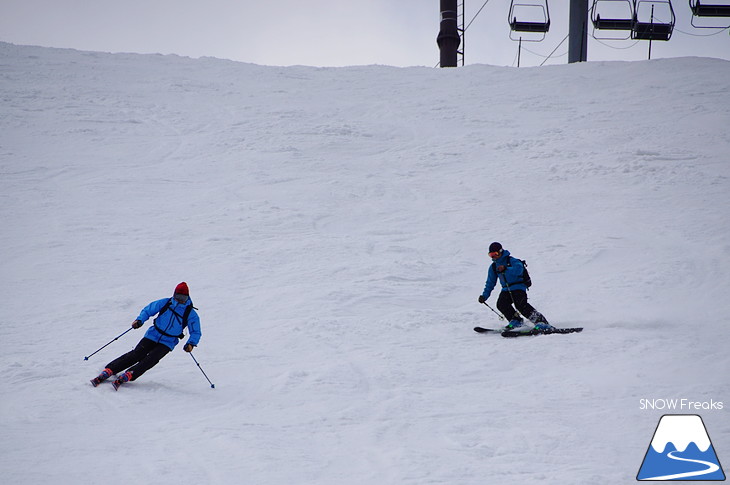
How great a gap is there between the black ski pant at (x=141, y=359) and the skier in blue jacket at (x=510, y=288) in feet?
14.2

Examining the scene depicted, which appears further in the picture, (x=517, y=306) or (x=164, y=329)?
(x=517, y=306)

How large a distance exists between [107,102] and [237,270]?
12.2 m

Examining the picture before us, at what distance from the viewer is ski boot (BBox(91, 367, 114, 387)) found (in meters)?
6.45

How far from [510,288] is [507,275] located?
7.6 inches

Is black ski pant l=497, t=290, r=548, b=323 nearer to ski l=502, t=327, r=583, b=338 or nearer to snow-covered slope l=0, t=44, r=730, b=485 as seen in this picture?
ski l=502, t=327, r=583, b=338

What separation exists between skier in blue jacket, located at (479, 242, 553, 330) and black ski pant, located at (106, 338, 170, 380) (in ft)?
14.2

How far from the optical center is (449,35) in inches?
1293

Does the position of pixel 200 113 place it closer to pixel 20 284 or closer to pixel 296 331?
pixel 20 284

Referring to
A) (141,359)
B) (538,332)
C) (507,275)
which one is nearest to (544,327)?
(538,332)

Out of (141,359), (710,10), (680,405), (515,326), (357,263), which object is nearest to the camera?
(680,405)

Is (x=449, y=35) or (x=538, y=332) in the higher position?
(x=449, y=35)

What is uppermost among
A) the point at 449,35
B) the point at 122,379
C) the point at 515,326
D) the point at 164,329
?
the point at 449,35

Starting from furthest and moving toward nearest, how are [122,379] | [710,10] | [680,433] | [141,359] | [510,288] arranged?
[710,10] → [510,288] → [141,359] → [122,379] → [680,433]

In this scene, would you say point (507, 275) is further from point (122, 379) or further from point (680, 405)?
point (122, 379)
